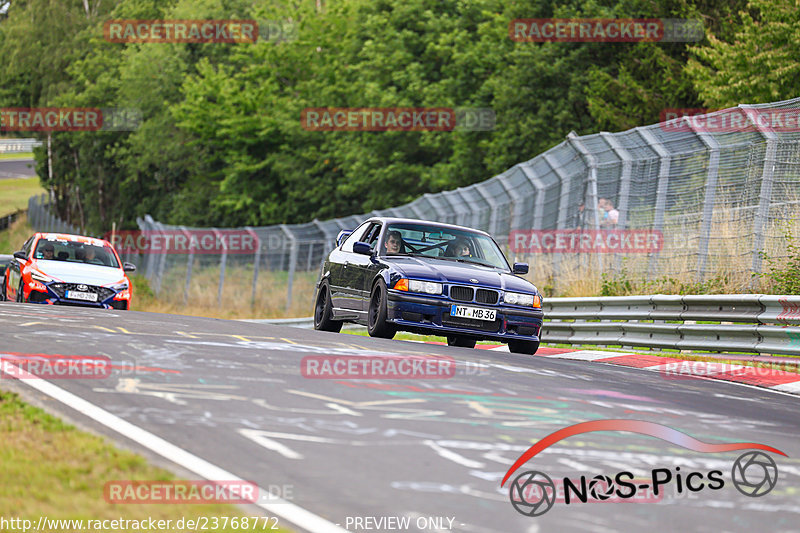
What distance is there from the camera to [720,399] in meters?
9.57

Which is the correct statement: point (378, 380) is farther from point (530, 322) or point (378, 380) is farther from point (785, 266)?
point (785, 266)

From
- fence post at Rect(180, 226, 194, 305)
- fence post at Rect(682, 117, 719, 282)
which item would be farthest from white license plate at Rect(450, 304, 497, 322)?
fence post at Rect(180, 226, 194, 305)

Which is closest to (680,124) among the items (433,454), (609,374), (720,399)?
(609,374)

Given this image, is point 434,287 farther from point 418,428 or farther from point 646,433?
point 418,428

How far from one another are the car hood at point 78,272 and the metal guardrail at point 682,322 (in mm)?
7635

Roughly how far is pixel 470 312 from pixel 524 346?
3.63ft

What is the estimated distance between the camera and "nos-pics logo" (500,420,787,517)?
5.59 meters

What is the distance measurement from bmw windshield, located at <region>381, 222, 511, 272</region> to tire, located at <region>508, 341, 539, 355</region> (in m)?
1.06

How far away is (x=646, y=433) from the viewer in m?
7.29

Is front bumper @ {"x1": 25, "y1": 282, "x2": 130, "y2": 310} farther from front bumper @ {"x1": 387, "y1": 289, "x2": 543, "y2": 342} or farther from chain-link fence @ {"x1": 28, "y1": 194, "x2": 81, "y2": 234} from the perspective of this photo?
chain-link fence @ {"x1": 28, "y1": 194, "x2": 81, "y2": 234}

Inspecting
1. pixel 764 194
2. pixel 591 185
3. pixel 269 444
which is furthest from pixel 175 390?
pixel 591 185

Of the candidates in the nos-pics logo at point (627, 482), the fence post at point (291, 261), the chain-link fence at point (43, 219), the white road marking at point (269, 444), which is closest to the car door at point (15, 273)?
the fence post at point (291, 261)

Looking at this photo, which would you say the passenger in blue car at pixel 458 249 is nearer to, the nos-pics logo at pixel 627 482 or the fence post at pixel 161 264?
the nos-pics logo at pixel 627 482

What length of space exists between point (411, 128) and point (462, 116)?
3793 millimetres
